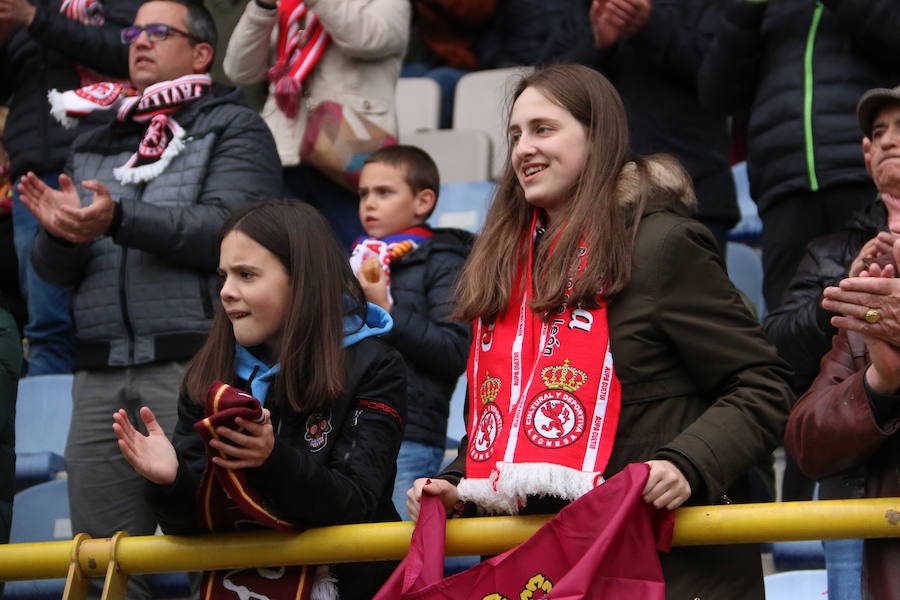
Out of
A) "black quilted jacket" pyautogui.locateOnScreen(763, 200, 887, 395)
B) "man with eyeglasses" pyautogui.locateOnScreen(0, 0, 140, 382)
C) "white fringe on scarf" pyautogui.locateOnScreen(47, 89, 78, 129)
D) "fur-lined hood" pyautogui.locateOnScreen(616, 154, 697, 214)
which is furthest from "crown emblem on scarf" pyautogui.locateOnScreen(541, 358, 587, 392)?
"man with eyeglasses" pyautogui.locateOnScreen(0, 0, 140, 382)

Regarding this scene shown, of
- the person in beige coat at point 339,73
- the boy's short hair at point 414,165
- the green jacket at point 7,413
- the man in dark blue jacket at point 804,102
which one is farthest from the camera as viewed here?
the person in beige coat at point 339,73

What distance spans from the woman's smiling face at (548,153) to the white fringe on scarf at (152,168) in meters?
1.76

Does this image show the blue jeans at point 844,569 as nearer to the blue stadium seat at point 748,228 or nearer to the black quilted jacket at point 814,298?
the black quilted jacket at point 814,298

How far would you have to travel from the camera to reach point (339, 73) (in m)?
5.95

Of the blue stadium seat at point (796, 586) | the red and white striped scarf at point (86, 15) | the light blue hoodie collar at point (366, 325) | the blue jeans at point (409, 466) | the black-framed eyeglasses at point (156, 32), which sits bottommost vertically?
the blue stadium seat at point (796, 586)

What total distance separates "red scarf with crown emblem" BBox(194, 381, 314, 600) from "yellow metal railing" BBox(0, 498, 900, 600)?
2.4 inches

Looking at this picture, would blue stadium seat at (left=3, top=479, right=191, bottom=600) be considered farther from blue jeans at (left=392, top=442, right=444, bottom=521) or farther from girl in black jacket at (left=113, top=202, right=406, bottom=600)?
girl in black jacket at (left=113, top=202, right=406, bottom=600)

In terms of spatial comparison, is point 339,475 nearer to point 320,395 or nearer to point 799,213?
point 320,395

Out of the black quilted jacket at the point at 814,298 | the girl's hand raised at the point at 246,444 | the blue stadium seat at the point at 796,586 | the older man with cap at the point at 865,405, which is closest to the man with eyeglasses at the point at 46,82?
the black quilted jacket at the point at 814,298

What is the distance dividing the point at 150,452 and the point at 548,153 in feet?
3.58

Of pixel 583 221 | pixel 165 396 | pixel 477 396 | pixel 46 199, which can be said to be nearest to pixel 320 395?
pixel 477 396

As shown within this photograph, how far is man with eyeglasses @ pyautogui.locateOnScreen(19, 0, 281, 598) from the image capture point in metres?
4.25

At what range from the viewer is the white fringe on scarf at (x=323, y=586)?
317 cm

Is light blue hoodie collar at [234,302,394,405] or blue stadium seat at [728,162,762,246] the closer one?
light blue hoodie collar at [234,302,394,405]
